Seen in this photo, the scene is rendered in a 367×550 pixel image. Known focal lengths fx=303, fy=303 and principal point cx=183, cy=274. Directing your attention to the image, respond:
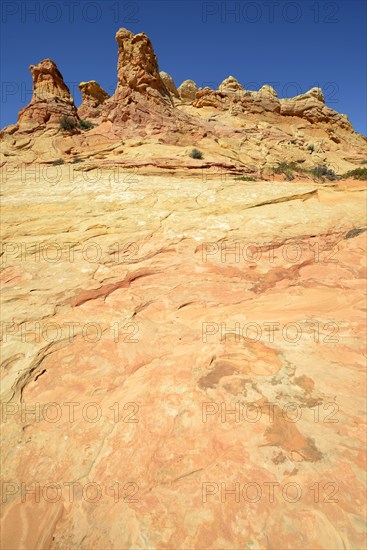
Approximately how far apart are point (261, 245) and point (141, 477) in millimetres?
5375

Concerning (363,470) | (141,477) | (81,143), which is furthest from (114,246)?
(81,143)

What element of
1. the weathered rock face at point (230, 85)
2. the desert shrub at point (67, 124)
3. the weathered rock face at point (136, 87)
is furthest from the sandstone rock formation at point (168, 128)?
the weathered rock face at point (230, 85)

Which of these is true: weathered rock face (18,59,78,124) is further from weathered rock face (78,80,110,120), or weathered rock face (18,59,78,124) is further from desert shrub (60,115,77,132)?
→ weathered rock face (78,80,110,120)

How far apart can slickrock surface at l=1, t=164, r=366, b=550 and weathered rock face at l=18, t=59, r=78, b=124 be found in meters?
21.9

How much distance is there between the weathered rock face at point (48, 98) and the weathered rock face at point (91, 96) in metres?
12.1

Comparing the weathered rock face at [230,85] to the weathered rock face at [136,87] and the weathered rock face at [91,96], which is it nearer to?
the weathered rock face at [136,87]

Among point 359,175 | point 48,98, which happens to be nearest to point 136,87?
point 48,98

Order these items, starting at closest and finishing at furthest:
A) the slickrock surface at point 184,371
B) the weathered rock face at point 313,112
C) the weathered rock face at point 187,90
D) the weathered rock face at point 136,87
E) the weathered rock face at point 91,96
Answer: the slickrock surface at point 184,371
the weathered rock face at point 136,87
the weathered rock face at point 313,112
the weathered rock face at point 91,96
the weathered rock face at point 187,90

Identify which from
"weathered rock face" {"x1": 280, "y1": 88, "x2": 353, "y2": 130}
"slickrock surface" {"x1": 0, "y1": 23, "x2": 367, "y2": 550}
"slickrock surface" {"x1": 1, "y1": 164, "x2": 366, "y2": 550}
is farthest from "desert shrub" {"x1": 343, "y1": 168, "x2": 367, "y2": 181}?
"weathered rock face" {"x1": 280, "y1": 88, "x2": 353, "y2": 130}

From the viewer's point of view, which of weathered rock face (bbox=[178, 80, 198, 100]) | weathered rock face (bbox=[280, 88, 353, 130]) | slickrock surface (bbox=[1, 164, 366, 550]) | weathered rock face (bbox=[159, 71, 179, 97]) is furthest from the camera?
weathered rock face (bbox=[178, 80, 198, 100])

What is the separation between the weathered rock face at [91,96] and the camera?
136 ft

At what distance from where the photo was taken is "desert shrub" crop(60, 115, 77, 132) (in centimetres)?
2475

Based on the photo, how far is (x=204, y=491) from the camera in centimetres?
286

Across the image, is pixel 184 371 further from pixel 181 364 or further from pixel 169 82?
pixel 169 82
